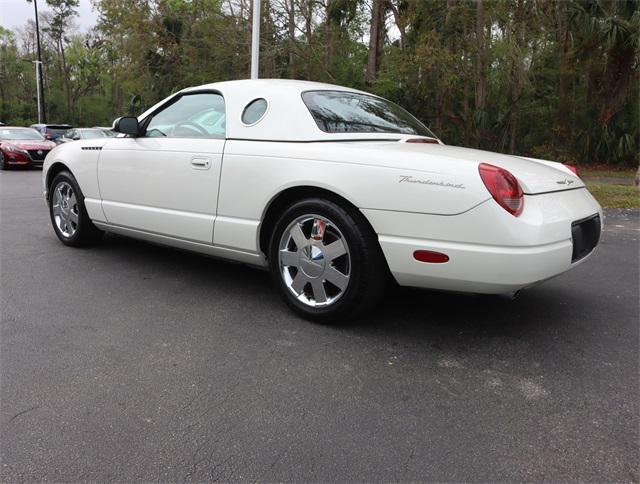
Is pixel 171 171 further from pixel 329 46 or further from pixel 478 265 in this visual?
pixel 329 46

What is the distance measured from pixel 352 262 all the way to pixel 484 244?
77cm

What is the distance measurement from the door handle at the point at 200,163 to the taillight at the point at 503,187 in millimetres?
1905

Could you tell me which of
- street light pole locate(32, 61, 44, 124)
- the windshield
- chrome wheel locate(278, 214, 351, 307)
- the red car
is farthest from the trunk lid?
street light pole locate(32, 61, 44, 124)

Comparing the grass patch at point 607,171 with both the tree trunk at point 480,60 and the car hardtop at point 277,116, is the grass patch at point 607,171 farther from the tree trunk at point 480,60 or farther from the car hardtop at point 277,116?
the car hardtop at point 277,116

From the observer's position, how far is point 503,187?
9.29ft

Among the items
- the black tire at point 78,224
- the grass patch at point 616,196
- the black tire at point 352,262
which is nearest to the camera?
the black tire at point 352,262

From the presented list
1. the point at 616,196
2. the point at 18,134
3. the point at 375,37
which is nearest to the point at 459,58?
the point at 375,37

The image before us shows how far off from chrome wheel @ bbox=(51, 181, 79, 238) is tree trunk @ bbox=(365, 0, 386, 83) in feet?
48.7

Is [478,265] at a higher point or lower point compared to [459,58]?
lower

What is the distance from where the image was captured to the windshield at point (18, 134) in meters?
17.3

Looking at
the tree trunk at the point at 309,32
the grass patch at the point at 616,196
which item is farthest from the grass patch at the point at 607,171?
the tree trunk at the point at 309,32

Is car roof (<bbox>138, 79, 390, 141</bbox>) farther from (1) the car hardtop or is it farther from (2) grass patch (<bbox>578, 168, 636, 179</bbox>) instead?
(2) grass patch (<bbox>578, 168, 636, 179</bbox>)

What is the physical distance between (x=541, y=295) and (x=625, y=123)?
17.7 meters

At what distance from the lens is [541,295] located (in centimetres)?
414
